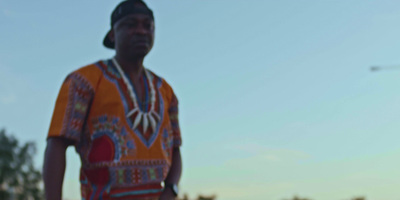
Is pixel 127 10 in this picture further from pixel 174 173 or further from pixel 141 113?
pixel 174 173

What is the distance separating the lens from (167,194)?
10.8ft

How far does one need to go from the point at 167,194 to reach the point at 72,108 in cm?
77

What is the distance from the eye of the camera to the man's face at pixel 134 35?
3.28 m

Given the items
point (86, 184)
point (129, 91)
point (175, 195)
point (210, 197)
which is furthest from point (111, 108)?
point (210, 197)

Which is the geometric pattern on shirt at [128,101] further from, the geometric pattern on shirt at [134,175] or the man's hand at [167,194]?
the man's hand at [167,194]

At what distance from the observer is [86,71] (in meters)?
3.24

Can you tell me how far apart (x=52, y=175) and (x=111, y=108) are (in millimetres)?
498

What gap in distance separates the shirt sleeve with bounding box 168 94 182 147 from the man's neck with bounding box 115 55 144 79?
0.37 metres

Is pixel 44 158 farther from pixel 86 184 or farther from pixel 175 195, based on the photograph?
pixel 175 195

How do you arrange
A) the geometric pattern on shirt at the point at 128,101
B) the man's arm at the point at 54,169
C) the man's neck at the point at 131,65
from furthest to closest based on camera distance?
the man's neck at the point at 131,65, the geometric pattern on shirt at the point at 128,101, the man's arm at the point at 54,169

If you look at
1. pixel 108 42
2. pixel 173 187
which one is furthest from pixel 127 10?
pixel 173 187

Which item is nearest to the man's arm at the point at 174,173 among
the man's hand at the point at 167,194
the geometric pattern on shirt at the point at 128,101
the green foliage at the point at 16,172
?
the man's hand at the point at 167,194

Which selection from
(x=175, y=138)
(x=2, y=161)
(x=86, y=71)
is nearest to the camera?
(x=86, y=71)

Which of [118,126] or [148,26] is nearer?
[118,126]
